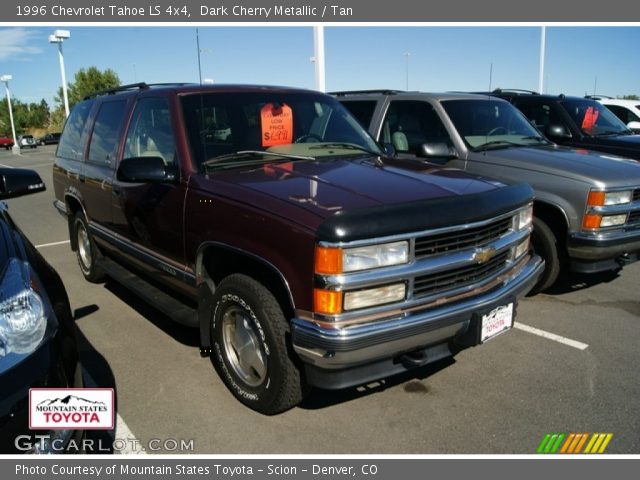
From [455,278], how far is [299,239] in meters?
0.97

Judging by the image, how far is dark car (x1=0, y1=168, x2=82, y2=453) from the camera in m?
2.04


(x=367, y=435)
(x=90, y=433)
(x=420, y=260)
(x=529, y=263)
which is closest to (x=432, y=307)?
(x=420, y=260)

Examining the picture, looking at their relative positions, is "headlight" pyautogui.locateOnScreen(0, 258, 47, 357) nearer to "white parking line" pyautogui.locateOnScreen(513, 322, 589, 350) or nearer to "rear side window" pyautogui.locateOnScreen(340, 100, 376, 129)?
"white parking line" pyautogui.locateOnScreen(513, 322, 589, 350)

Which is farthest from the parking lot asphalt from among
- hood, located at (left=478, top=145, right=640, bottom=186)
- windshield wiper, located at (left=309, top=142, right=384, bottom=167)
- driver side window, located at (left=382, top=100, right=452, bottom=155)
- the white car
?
the white car

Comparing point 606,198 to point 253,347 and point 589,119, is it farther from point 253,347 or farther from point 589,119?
point 589,119

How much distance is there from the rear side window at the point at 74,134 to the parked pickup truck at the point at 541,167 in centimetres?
323

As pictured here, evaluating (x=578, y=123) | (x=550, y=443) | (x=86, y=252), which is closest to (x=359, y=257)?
(x=550, y=443)

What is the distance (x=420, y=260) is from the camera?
2824 mm

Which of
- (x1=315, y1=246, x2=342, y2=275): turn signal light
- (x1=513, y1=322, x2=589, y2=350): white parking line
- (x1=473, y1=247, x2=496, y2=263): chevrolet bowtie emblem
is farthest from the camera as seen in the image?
(x1=513, y1=322, x2=589, y2=350): white parking line

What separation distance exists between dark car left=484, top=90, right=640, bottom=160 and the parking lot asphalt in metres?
3.27

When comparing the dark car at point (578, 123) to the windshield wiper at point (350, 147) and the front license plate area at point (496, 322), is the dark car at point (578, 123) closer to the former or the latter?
the windshield wiper at point (350, 147)

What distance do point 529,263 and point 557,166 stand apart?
1807 mm

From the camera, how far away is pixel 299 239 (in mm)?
2664

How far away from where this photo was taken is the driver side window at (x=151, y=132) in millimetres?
3859
